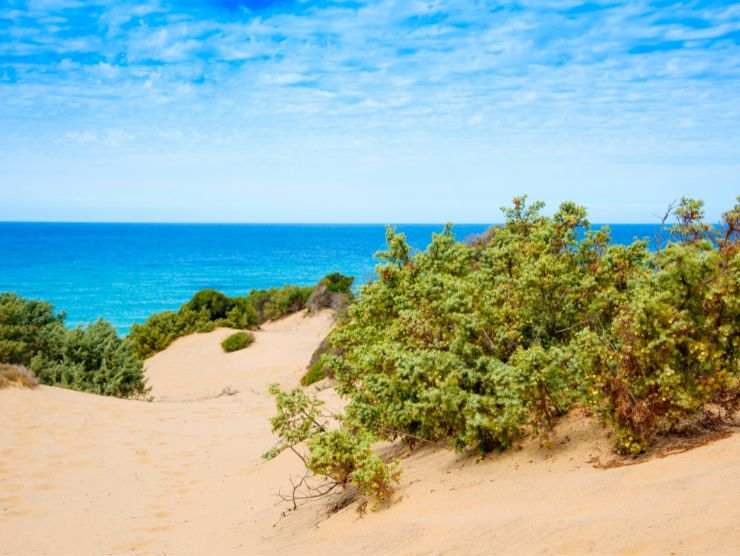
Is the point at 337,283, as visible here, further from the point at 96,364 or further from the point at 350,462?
the point at 350,462

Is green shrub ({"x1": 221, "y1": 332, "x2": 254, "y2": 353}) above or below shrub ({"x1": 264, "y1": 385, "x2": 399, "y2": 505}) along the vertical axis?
below

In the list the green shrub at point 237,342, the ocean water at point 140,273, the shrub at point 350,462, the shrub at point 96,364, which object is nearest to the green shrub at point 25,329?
the shrub at point 96,364

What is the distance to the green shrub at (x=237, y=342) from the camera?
91.8ft

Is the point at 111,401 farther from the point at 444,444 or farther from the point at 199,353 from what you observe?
the point at 199,353

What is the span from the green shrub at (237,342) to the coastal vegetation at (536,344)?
20.1 m

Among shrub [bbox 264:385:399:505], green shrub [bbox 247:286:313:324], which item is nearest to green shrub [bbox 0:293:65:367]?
shrub [bbox 264:385:399:505]

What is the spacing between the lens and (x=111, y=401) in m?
14.0

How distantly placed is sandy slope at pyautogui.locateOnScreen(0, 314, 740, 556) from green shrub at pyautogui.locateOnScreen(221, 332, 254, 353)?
529 inches

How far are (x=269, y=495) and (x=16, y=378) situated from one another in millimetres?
7914

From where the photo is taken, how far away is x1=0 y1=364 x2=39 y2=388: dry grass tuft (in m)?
13.5

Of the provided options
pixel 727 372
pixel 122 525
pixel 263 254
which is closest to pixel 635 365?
pixel 727 372

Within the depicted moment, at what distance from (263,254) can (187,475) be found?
118m

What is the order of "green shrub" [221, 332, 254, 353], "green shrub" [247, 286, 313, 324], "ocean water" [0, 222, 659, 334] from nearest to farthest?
"green shrub" [221, 332, 254, 353]
"green shrub" [247, 286, 313, 324]
"ocean water" [0, 222, 659, 334]

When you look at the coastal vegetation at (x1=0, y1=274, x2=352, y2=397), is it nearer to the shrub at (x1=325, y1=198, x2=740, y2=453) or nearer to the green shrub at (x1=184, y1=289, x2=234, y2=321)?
the shrub at (x1=325, y1=198, x2=740, y2=453)
